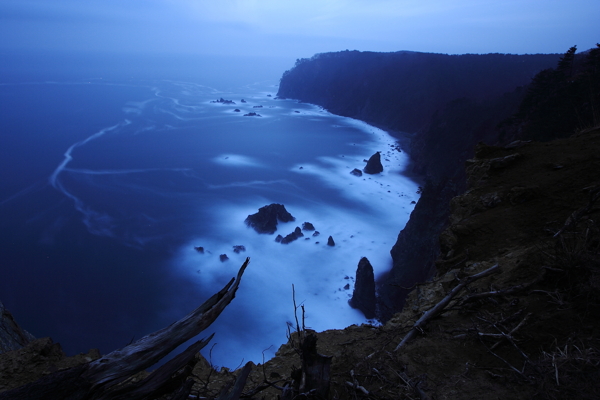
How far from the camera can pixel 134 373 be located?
182cm

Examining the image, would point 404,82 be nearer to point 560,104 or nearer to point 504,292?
point 560,104

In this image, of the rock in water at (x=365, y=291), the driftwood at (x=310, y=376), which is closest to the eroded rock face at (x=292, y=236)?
the rock in water at (x=365, y=291)

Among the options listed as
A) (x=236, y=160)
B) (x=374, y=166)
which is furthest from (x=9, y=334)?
(x=374, y=166)

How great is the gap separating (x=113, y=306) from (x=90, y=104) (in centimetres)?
4275

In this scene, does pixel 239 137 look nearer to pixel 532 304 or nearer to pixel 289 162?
pixel 289 162

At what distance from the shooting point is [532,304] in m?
2.63

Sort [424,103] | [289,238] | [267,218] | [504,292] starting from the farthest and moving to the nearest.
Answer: [424,103], [267,218], [289,238], [504,292]

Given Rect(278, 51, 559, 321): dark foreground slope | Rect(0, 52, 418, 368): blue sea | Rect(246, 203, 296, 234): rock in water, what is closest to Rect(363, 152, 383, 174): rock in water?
Rect(0, 52, 418, 368): blue sea

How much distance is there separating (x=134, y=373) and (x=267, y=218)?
1777 cm

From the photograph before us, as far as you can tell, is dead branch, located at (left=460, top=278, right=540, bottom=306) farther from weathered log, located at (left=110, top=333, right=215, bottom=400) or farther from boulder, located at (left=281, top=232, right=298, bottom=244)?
boulder, located at (left=281, top=232, right=298, bottom=244)

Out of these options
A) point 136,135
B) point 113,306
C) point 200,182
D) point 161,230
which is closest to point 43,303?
point 113,306

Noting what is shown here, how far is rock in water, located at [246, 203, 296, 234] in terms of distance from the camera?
63.7ft

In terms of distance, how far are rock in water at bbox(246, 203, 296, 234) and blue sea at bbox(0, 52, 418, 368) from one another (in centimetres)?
43

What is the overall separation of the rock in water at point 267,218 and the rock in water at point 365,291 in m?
6.92
